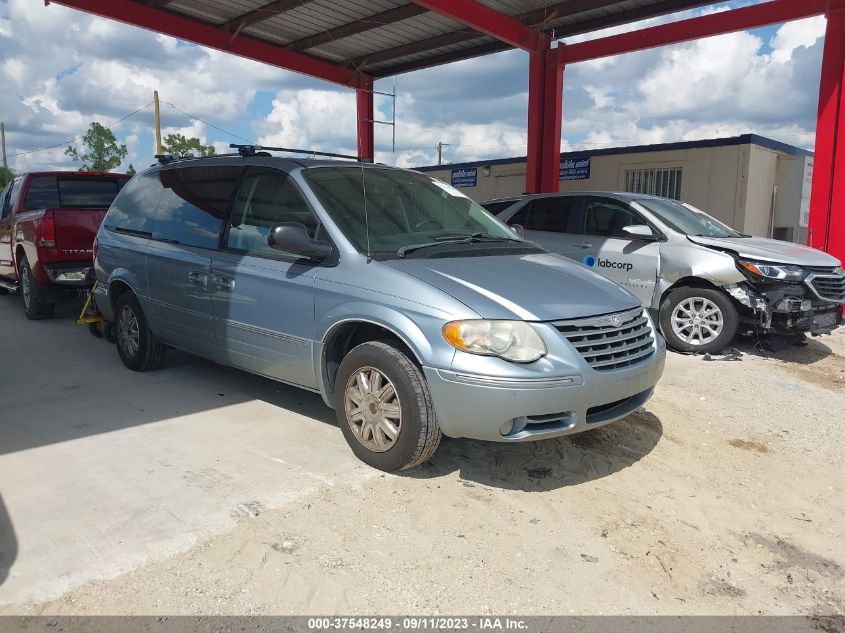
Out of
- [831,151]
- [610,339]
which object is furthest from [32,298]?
[831,151]

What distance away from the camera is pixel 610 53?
11852 millimetres

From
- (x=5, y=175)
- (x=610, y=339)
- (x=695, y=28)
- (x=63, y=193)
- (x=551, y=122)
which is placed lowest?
(x=610, y=339)

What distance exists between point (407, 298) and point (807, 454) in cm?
297

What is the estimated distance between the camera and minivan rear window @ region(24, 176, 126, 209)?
8.84 m

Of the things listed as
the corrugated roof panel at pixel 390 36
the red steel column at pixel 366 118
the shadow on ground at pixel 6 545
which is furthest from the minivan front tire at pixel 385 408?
the red steel column at pixel 366 118

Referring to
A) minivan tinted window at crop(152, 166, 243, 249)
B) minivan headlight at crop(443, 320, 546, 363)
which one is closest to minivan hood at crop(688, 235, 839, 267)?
minivan headlight at crop(443, 320, 546, 363)

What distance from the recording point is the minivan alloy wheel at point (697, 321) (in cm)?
701

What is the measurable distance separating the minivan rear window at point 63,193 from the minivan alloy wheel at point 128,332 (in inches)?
136

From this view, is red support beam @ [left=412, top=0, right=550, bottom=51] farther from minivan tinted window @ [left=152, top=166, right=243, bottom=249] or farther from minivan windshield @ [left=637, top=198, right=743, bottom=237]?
minivan tinted window @ [left=152, top=166, right=243, bottom=249]

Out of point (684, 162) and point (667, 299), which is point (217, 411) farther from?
point (684, 162)

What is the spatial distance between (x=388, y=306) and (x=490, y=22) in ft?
29.0

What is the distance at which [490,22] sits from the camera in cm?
1097

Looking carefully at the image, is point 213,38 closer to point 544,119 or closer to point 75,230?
point 75,230

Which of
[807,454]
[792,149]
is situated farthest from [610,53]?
[807,454]
